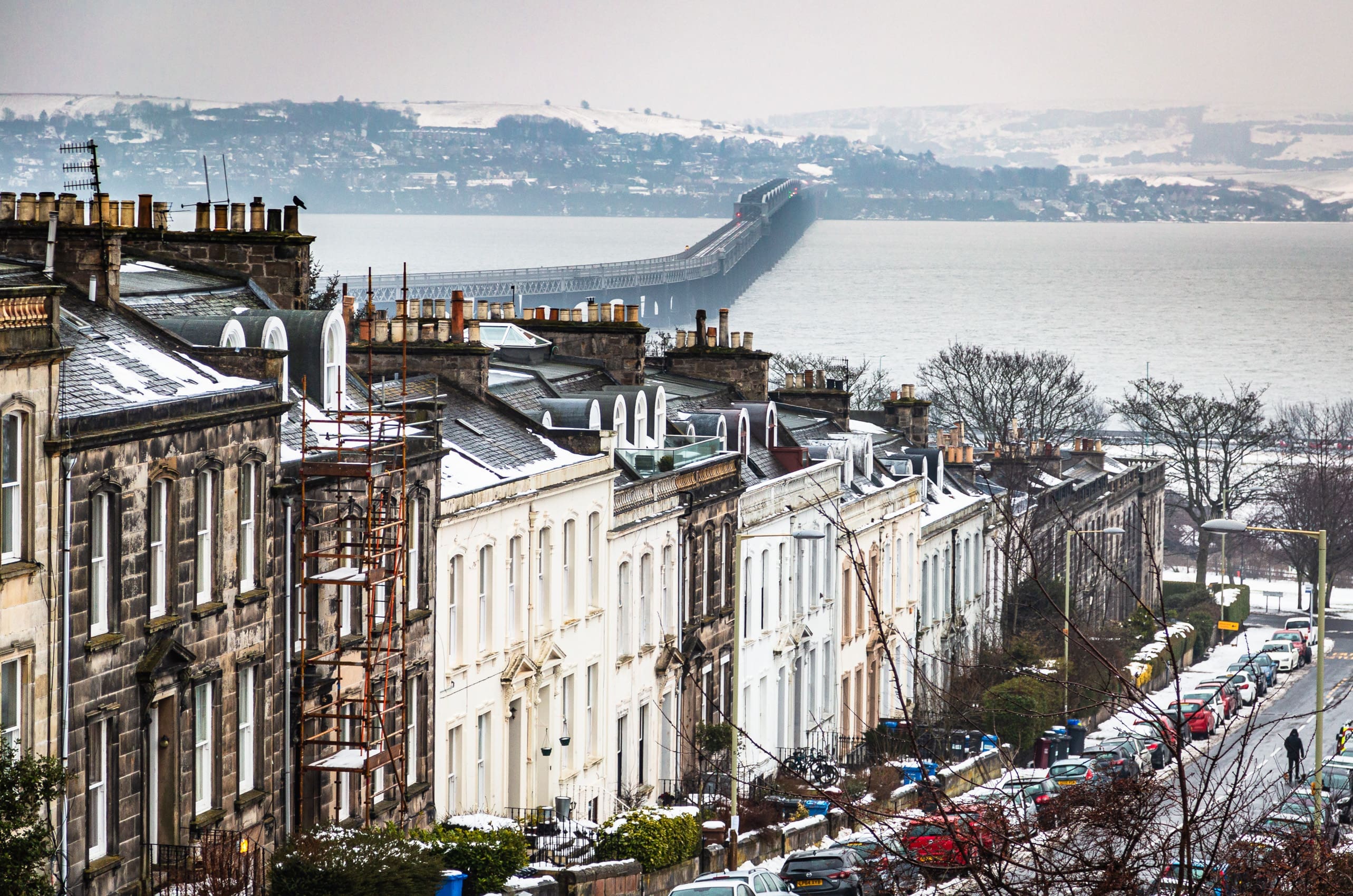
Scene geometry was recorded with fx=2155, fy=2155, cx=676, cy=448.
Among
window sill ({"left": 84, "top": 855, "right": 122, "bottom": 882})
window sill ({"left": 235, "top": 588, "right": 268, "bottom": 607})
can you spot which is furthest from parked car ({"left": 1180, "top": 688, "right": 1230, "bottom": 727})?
window sill ({"left": 84, "top": 855, "right": 122, "bottom": 882})

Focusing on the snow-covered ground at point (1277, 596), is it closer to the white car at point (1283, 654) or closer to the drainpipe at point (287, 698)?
→ the white car at point (1283, 654)

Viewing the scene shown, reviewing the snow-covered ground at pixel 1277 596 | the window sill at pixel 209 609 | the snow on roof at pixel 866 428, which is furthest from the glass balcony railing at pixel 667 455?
the snow-covered ground at pixel 1277 596

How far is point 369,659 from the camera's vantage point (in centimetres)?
3384

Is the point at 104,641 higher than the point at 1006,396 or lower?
higher

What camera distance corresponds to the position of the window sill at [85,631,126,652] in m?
26.2

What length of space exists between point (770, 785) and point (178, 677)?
2486 cm

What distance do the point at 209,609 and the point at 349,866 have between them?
3959mm

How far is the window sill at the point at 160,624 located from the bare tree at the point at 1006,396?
3870 inches

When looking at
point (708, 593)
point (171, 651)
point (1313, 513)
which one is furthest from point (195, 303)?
point (1313, 513)

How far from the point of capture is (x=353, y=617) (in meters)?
34.9

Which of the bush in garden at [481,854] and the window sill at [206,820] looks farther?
the bush in garden at [481,854]

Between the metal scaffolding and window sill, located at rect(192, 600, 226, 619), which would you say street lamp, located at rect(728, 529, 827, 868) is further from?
window sill, located at rect(192, 600, 226, 619)

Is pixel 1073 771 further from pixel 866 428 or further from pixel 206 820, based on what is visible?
pixel 206 820

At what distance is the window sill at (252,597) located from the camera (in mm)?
30297
